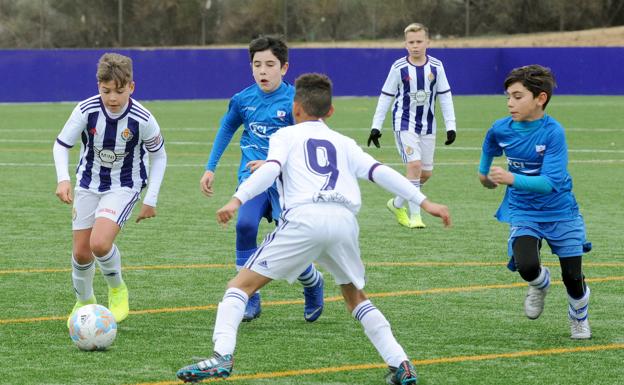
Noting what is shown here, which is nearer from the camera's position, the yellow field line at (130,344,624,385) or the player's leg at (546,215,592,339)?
the yellow field line at (130,344,624,385)

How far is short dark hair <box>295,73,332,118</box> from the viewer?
6496 millimetres

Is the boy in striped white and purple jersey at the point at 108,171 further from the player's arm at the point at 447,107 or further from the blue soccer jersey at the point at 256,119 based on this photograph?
the player's arm at the point at 447,107

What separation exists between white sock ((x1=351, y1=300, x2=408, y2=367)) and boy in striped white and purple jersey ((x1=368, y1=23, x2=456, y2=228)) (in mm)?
7649

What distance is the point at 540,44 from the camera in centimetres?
5784

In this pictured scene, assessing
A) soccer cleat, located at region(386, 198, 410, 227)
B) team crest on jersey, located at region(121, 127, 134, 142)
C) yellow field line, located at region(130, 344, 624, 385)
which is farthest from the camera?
soccer cleat, located at region(386, 198, 410, 227)

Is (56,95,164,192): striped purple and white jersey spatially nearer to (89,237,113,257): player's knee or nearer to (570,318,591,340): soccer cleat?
(89,237,113,257): player's knee

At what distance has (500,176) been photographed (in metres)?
6.86

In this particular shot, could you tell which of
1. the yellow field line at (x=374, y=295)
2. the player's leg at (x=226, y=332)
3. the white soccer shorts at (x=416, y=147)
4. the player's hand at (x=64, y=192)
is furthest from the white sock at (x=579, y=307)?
the white soccer shorts at (x=416, y=147)

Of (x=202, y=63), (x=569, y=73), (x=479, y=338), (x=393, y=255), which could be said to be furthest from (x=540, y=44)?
(x=479, y=338)

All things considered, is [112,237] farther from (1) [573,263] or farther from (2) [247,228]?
(1) [573,263]

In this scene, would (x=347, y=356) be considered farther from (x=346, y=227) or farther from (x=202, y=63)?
(x=202, y=63)

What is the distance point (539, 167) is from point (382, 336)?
1.87m

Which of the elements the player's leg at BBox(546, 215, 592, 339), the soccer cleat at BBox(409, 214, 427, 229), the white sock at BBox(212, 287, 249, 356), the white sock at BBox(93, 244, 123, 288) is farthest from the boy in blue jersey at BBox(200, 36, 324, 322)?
the soccer cleat at BBox(409, 214, 427, 229)

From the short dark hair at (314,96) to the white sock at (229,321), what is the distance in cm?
104
